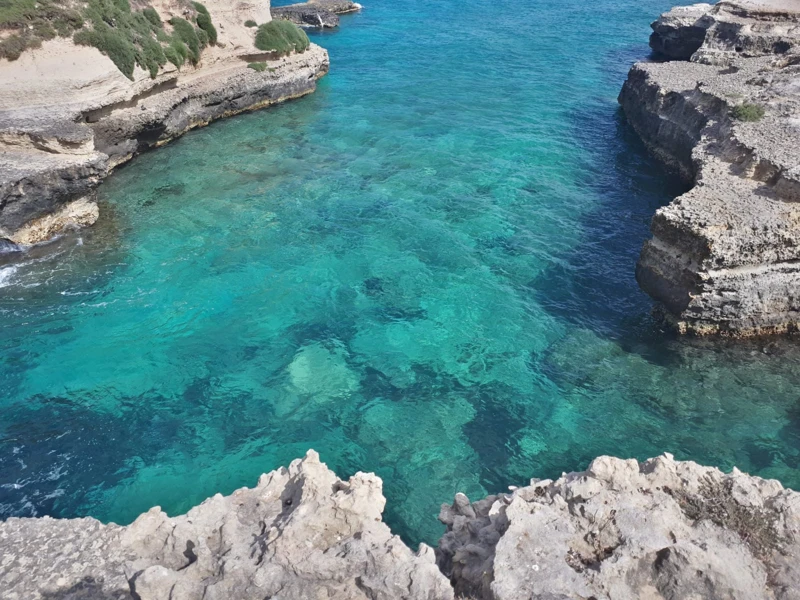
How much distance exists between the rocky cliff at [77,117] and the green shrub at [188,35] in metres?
0.83

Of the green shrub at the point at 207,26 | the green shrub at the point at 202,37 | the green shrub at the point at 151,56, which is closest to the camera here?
the green shrub at the point at 151,56

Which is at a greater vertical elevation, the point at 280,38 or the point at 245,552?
the point at 280,38

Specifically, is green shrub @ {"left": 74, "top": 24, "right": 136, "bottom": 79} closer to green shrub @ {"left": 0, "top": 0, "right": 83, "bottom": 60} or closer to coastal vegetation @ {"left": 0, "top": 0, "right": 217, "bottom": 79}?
coastal vegetation @ {"left": 0, "top": 0, "right": 217, "bottom": 79}

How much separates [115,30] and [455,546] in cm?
3616

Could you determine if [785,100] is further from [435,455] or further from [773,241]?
[435,455]

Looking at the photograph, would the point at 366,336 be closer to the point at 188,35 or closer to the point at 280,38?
the point at 188,35

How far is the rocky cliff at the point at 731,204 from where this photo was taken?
22594 millimetres

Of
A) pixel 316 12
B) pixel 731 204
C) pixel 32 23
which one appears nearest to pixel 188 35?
pixel 32 23

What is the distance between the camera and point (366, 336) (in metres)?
24.7

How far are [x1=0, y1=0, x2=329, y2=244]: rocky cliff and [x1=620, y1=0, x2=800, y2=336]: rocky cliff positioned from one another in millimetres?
26124

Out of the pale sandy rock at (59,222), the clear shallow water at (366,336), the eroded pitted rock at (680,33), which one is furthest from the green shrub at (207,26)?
the eroded pitted rock at (680,33)

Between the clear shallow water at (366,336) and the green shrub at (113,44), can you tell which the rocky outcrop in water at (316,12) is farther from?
the green shrub at (113,44)

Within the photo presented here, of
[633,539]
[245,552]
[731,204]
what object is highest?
[731,204]

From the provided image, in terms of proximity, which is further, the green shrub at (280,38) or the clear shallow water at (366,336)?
the green shrub at (280,38)
